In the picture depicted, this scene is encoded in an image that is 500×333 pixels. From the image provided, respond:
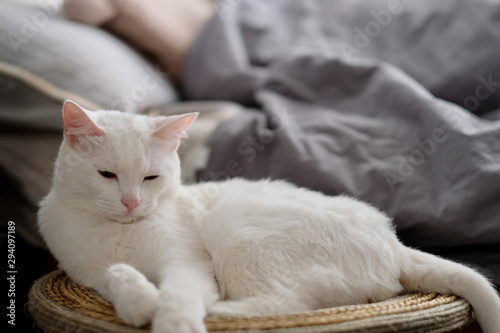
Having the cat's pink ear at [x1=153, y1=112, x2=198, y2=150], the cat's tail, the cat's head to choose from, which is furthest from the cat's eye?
the cat's tail

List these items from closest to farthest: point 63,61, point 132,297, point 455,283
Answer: point 132,297 < point 455,283 < point 63,61

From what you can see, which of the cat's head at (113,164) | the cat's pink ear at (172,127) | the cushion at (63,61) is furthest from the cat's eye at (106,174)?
the cushion at (63,61)

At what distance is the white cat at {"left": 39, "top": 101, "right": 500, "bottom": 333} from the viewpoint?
875 millimetres

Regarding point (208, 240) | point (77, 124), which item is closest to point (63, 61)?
point (77, 124)

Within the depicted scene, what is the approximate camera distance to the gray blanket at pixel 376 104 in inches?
45.9

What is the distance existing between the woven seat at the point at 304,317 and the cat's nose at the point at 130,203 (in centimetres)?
19

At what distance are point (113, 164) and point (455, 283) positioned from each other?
0.77 metres

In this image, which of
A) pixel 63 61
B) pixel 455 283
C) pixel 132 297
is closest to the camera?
pixel 132 297

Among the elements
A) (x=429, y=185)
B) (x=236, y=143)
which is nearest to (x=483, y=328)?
(x=429, y=185)

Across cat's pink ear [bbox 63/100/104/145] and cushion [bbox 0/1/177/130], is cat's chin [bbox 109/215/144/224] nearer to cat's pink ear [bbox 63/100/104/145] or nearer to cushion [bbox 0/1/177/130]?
cat's pink ear [bbox 63/100/104/145]

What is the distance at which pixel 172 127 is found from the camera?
39.9 inches

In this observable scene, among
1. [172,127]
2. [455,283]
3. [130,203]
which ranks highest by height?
[172,127]

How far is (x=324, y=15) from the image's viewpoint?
1952 millimetres

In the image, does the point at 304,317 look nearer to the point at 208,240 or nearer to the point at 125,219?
the point at 208,240
